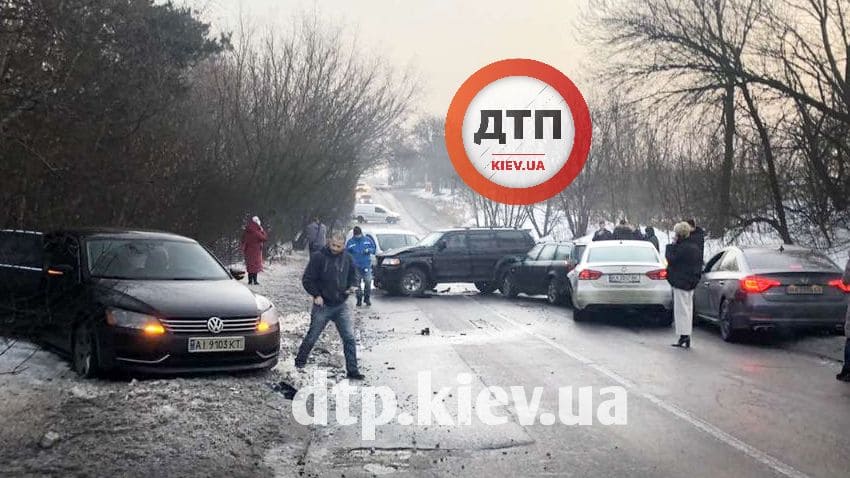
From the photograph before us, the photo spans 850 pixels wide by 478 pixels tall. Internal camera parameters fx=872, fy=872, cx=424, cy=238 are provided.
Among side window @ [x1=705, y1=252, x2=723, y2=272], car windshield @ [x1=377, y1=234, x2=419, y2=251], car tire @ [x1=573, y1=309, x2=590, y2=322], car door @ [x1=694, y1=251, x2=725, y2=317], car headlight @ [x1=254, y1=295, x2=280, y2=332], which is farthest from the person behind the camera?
car windshield @ [x1=377, y1=234, x2=419, y2=251]

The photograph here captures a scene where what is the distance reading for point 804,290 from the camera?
12.6 meters

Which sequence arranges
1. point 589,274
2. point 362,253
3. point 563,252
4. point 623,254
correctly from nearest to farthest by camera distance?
point 589,274 < point 623,254 < point 362,253 < point 563,252

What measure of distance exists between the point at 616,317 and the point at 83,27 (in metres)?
11.1

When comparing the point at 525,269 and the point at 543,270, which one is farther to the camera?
the point at 525,269

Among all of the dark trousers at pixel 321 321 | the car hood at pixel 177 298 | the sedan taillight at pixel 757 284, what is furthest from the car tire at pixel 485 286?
the car hood at pixel 177 298

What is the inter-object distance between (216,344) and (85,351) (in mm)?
1310

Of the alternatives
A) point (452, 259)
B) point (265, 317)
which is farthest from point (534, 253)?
point (265, 317)

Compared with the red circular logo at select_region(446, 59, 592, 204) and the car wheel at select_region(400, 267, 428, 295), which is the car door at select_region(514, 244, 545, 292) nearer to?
the car wheel at select_region(400, 267, 428, 295)

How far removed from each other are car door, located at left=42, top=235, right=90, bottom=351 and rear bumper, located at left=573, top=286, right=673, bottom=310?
9.08m

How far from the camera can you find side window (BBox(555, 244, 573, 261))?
19938mm

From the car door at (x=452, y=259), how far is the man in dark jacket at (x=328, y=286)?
1247cm

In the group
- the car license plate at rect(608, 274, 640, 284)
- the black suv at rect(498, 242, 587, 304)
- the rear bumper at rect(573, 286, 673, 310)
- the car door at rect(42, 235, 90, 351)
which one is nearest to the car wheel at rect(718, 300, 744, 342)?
the rear bumper at rect(573, 286, 673, 310)

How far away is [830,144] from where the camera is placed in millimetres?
19688

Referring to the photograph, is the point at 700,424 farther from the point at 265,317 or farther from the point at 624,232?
the point at 624,232
